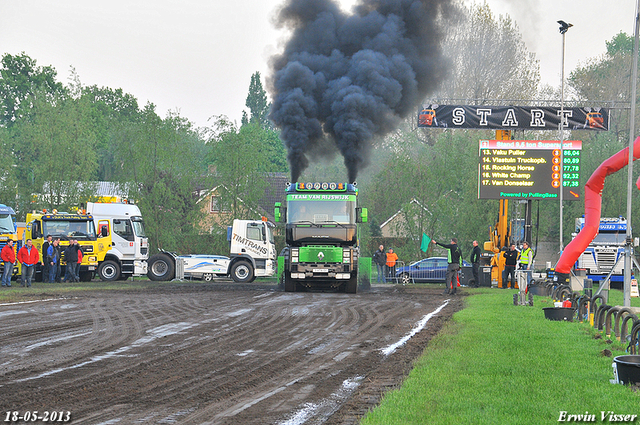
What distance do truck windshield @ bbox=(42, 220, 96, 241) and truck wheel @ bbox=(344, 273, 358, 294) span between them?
43.9 feet

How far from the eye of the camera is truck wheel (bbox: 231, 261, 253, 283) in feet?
107

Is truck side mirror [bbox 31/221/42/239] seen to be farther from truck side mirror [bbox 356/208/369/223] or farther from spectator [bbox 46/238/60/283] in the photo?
truck side mirror [bbox 356/208/369/223]

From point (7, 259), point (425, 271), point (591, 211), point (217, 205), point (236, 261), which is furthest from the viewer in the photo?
point (217, 205)

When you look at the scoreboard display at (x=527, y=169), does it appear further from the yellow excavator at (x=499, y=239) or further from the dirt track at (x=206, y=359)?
the dirt track at (x=206, y=359)

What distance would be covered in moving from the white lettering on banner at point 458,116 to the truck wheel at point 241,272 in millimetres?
11185

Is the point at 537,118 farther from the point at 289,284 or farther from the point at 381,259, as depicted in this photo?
the point at 289,284

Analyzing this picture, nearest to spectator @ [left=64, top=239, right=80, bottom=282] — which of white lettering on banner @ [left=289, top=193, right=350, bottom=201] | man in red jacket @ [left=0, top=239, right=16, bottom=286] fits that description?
man in red jacket @ [left=0, top=239, right=16, bottom=286]

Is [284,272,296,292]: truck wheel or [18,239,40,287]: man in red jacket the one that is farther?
[18,239,40,287]: man in red jacket

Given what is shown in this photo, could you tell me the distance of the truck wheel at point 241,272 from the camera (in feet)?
107

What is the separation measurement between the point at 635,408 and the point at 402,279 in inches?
1089

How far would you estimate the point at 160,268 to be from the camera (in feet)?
108

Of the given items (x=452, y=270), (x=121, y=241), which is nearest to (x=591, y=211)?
(x=452, y=270)

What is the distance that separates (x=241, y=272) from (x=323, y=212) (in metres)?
9.50

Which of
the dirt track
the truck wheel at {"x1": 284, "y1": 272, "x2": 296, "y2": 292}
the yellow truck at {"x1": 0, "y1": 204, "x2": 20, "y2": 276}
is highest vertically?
the yellow truck at {"x1": 0, "y1": 204, "x2": 20, "y2": 276}
